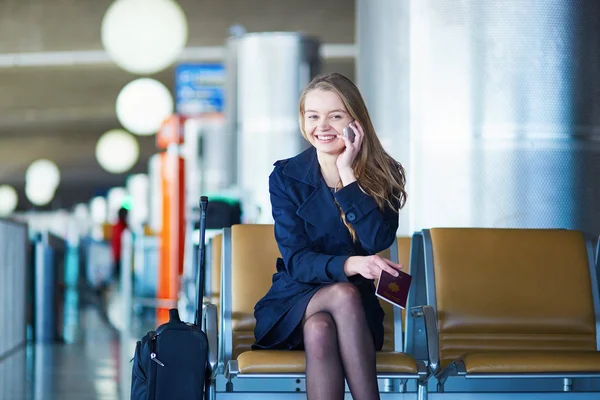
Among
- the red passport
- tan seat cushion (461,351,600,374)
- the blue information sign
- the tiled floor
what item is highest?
the blue information sign

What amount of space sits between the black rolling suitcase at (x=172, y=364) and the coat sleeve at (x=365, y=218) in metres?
0.61

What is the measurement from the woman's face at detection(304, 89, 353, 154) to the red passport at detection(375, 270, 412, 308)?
1.79 feet

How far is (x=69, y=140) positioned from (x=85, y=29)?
12.2 metres

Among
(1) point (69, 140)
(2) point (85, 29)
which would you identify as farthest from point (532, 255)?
(1) point (69, 140)

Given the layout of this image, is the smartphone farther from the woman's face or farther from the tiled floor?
the tiled floor

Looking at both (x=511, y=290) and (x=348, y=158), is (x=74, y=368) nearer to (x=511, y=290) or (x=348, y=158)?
(x=511, y=290)

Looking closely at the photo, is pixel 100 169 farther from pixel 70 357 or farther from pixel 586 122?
pixel 586 122

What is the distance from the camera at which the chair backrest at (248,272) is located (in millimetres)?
3662

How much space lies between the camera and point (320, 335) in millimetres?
2996

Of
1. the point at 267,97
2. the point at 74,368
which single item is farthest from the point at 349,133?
the point at 267,97

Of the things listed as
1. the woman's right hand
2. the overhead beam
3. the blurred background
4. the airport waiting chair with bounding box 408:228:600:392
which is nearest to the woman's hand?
the woman's right hand

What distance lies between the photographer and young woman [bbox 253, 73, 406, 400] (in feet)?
9.83

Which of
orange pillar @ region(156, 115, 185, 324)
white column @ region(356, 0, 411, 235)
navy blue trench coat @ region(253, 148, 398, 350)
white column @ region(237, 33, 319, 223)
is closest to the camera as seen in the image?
navy blue trench coat @ region(253, 148, 398, 350)

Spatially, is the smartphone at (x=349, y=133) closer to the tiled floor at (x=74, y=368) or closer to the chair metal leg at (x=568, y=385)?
the chair metal leg at (x=568, y=385)
